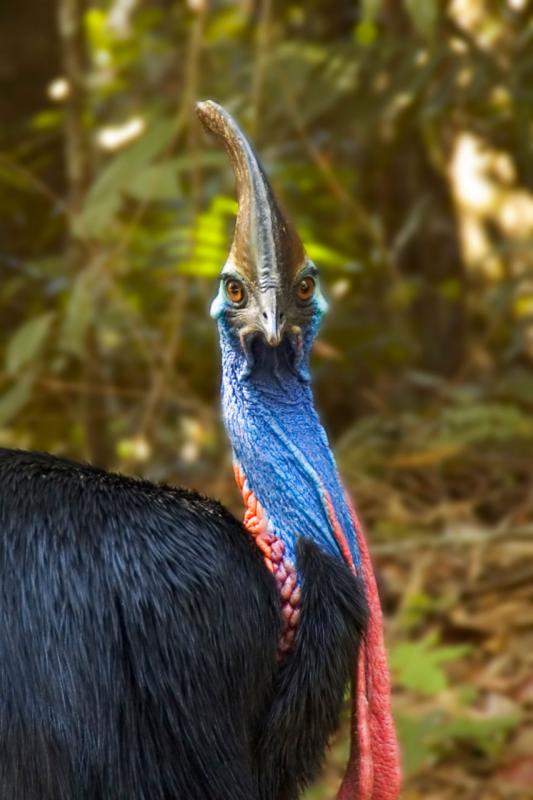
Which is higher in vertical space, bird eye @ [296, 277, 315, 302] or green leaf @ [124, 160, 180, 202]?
green leaf @ [124, 160, 180, 202]

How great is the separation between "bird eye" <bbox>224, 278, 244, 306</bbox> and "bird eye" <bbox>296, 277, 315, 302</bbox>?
0.28 feet

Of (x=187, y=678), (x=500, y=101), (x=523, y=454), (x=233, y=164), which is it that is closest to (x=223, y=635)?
(x=187, y=678)

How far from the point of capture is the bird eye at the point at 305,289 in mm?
2479

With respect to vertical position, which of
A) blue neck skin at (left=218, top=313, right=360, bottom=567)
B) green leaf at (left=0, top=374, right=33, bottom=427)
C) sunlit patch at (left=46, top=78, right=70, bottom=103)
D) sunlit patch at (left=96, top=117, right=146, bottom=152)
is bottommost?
blue neck skin at (left=218, top=313, right=360, bottom=567)

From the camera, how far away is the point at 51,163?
17.6 feet

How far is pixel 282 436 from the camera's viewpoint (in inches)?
101

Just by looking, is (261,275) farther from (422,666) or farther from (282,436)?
(422,666)

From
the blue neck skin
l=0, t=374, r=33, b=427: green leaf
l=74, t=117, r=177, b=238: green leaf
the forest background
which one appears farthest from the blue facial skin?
l=0, t=374, r=33, b=427: green leaf

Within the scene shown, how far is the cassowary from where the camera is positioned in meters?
2.34

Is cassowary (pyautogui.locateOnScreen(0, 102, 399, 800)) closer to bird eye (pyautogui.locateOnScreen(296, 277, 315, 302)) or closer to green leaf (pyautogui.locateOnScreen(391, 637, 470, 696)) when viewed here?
bird eye (pyautogui.locateOnScreen(296, 277, 315, 302))

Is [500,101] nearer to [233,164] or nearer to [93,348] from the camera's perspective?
[93,348]

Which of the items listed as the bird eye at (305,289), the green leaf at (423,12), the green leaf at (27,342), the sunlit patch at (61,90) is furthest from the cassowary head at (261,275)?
the sunlit patch at (61,90)

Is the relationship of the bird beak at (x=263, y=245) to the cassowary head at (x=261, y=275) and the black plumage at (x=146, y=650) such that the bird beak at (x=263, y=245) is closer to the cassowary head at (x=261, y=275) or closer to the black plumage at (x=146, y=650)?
the cassowary head at (x=261, y=275)

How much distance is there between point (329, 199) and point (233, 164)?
305 centimetres
